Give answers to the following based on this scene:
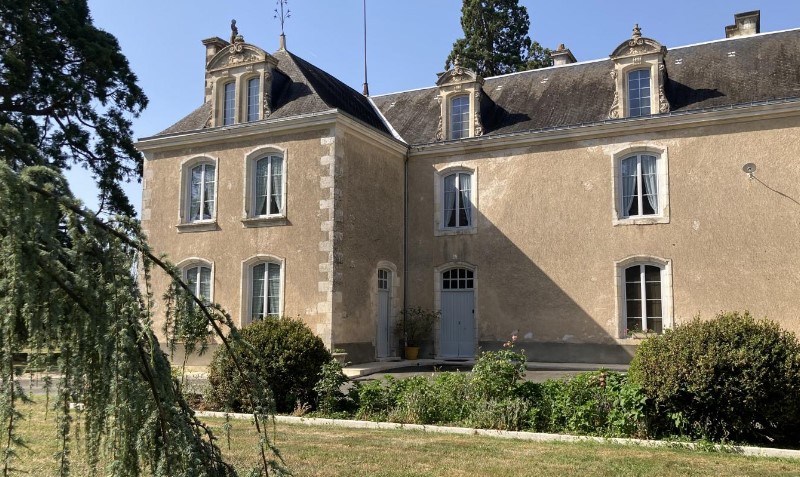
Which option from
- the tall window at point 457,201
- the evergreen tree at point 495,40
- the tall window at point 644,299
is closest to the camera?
the tall window at point 644,299

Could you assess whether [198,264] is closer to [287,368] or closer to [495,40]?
[287,368]

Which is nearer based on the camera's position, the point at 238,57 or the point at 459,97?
the point at 238,57

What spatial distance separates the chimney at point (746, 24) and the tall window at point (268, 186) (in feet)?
38.9

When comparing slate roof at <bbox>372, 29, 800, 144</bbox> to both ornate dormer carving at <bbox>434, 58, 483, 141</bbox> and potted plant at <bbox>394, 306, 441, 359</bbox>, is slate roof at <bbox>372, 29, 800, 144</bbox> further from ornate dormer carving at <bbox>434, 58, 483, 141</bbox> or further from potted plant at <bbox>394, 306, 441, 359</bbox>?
potted plant at <bbox>394, 306, 441, 359</bbox>

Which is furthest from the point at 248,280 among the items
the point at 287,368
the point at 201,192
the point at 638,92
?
the point at 638,92

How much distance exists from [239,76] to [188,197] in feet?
10.8

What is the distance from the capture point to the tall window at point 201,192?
1636 centimetres

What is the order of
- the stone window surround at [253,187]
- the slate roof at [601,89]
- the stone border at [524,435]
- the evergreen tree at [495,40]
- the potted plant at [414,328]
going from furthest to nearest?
the evergreen tree at [495,40] → the potted plant at [414,328] → the stone window surround at [253,187] → the slate roof at [601,89] → the stone border at [524,435]

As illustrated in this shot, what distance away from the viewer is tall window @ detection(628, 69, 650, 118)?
50.2 ft

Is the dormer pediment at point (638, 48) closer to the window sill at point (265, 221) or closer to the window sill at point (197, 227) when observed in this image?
the window sill at point (265, 221)

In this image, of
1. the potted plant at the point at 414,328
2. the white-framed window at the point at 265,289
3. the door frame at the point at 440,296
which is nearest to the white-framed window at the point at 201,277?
the white-framed window at the point at 265,289

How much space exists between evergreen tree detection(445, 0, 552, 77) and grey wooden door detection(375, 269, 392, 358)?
16441mm

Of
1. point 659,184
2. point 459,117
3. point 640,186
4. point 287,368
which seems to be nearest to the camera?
point 287,368

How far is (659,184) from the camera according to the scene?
1463cm
